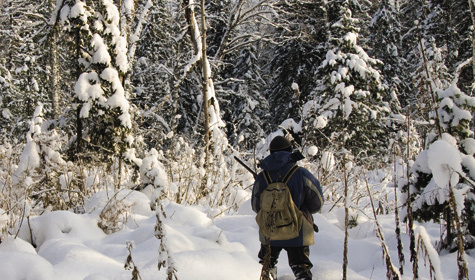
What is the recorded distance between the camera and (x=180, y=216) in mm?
3928

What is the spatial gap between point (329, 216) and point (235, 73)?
67.2 feet

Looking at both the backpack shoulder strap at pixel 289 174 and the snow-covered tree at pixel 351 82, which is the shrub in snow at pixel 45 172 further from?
the snow-covered tree at pixel 351 82

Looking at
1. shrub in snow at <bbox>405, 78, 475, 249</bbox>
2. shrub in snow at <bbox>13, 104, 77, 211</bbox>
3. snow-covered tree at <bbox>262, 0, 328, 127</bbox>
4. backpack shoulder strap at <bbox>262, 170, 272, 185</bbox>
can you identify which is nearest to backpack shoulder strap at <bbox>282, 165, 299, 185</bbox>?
backpack shoulder strap at <bbox>262, 170, 272, 185</bbox>

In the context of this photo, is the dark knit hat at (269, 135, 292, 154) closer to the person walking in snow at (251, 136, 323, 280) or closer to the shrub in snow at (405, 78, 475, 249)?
the person walking in snow at (251, 136, 323, 280)

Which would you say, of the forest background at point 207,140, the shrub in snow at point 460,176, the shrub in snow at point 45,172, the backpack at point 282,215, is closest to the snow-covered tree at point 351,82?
the forest background at point 207,140

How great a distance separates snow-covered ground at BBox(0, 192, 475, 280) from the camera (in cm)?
228

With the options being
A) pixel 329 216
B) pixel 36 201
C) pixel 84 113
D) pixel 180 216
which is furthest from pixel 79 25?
pixel 329 216

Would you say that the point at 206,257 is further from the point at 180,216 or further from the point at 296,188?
the point at 180,216

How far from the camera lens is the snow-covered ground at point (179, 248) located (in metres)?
2.28

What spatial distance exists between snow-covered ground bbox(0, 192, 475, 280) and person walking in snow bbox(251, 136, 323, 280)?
0.19 metres

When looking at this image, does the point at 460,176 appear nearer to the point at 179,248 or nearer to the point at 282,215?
the point at 282,215

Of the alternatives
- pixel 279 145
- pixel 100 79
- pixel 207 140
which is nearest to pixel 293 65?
pixel 207 140

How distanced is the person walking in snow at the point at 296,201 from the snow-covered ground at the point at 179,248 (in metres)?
0.19

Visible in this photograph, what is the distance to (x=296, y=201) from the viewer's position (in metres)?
2.79
